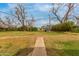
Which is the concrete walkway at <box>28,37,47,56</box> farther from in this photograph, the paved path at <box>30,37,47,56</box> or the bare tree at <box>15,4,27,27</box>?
the bare tree at <box>15,4,27,27</box>

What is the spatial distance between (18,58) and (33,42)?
159 mm

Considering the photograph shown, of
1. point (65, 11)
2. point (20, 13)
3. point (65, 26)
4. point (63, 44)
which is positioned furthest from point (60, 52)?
point (20, 13)

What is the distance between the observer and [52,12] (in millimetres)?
1269

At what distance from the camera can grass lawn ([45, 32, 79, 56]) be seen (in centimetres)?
126

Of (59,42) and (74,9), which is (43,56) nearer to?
(59,42)

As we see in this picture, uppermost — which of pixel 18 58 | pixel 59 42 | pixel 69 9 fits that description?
pixel 69 9

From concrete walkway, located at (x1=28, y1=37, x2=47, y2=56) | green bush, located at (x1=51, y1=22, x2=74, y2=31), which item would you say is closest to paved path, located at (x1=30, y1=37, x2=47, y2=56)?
concrete walkway, located at (x1=28, y1=37, x2=47, y2=56)

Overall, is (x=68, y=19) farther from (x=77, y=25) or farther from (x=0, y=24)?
(x=0, y=24)

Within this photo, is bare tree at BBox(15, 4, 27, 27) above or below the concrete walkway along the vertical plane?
above

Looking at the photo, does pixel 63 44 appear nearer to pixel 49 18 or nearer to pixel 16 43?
pixel 49 18

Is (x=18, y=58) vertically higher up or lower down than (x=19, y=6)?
lower down

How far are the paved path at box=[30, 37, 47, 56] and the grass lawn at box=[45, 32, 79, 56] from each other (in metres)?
0.03

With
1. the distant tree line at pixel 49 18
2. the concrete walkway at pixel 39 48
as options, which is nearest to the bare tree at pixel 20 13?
the distant tree line at pixel 49 18

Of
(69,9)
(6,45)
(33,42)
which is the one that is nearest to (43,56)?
(33,42)
